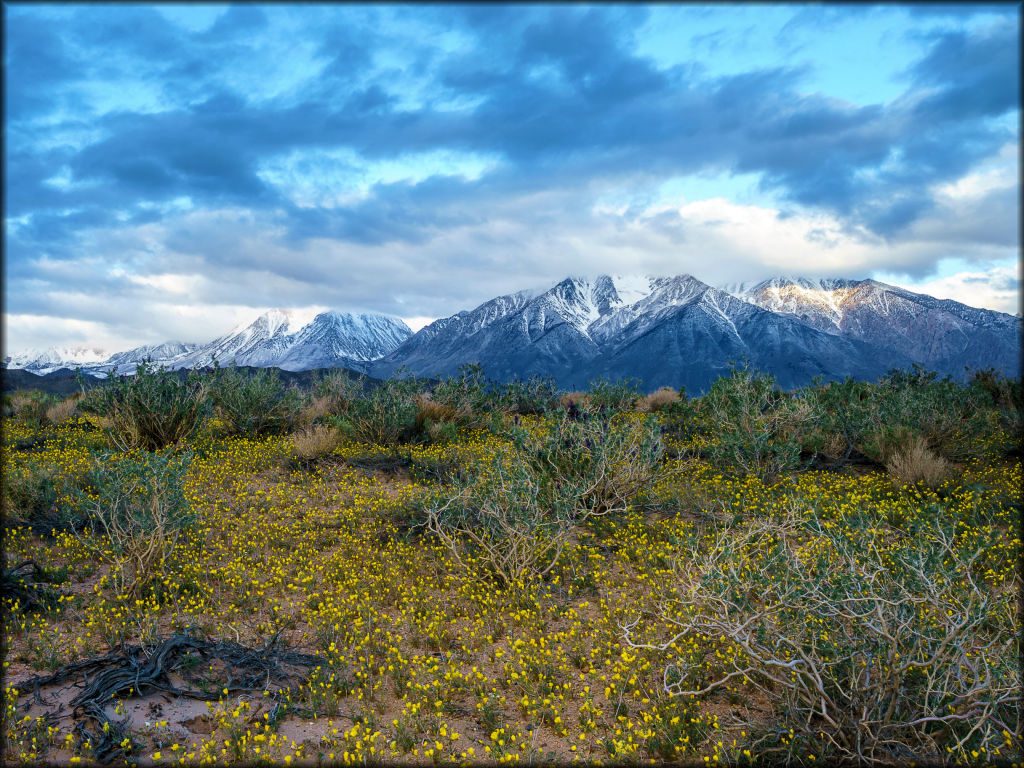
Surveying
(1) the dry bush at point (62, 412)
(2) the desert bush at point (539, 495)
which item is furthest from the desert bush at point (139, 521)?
(1) the dry bush at point (62, 412)

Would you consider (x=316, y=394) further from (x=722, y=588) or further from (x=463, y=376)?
(x=722, y=588)

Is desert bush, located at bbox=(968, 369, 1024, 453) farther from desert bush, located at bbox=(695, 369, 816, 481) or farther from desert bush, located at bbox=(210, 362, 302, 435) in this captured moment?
desert bush, located at bbox=(210, 362, 302, 435)

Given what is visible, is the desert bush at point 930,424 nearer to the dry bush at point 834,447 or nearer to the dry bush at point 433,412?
the dry bush at point 834,447

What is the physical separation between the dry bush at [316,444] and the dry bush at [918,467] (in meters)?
10.3

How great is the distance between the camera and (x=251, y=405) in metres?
12.5

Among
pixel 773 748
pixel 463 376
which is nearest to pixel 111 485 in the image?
pixel 773 748

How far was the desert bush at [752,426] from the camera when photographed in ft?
31.9

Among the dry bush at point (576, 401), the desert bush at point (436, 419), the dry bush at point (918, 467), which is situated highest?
the dry bush at point (576, 401)

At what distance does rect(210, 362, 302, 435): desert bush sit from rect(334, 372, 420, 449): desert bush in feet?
6.09

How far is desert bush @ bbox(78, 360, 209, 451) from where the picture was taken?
10.8 metres

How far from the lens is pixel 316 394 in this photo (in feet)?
55.2

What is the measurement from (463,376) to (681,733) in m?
12.2

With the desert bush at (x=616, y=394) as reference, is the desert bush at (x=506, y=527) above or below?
below

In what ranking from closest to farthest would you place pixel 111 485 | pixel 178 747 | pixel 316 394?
1. pixel 178 747
2. pixel 111 485
3. pixel 316 394
